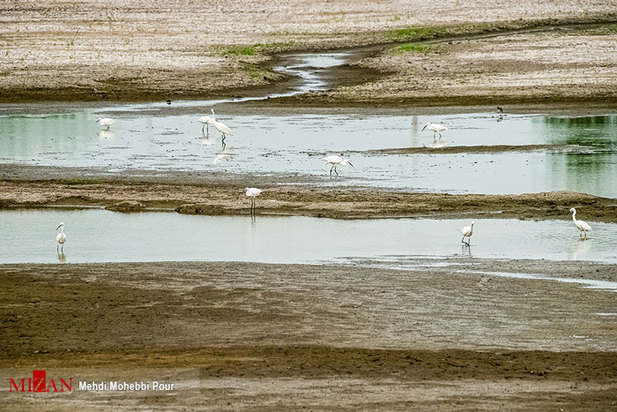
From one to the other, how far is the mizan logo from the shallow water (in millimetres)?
6575

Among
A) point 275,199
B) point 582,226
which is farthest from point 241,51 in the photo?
point 582,226

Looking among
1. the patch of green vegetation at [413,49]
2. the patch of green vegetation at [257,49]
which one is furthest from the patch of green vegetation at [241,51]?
the patch of green vegetation at [413,49]

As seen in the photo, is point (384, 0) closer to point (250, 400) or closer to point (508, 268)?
point (508, 268)

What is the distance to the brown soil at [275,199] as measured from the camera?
20.8 meters

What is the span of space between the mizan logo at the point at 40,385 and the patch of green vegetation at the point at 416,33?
1948 inches

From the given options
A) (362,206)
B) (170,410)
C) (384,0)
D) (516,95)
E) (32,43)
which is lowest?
(170,410)

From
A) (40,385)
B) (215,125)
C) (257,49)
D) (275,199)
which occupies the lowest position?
(40,385)

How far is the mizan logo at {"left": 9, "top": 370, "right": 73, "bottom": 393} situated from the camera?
1024 cm

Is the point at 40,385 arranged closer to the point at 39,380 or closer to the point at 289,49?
Answer: the point at 39,380

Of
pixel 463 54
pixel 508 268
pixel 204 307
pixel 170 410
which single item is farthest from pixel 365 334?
pixel 463 54

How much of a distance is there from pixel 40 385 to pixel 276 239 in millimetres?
8788

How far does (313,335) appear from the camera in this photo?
12156 mm

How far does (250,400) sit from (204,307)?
363cm

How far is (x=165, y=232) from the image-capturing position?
64.1 ft
